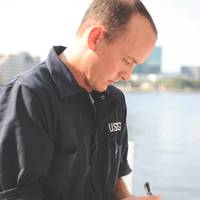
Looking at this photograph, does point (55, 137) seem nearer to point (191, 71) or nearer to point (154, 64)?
point (154, 64)

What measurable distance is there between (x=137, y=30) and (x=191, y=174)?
2462 millimetres

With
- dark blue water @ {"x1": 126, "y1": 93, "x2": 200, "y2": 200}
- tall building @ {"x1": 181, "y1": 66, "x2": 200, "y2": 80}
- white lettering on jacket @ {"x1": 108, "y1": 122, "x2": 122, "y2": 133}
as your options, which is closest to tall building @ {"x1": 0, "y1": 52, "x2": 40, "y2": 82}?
dark blue water @ {"x1": 126, "y1": 93, "x2": 200, "y2": 200}

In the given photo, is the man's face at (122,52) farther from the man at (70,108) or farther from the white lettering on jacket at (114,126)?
the white lettering on jacket at (114,126)

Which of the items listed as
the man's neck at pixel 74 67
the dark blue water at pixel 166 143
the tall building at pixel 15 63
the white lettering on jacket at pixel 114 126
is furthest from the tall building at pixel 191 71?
the man's neck at pixel 74 67

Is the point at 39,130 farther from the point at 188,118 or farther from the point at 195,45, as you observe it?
the point at 195,45

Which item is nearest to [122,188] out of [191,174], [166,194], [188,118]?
[166,194]

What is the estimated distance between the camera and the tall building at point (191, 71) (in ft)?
16.4

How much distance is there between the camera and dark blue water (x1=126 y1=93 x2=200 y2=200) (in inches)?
124

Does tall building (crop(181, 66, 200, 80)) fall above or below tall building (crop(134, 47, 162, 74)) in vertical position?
below

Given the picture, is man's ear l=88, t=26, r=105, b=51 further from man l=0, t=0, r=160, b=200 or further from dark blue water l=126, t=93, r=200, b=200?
dark blue water l=126, t=93, r=200, b=200

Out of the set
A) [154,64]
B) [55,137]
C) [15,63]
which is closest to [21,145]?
[55,137]

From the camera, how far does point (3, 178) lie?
1022 mm

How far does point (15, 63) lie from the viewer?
4.56m

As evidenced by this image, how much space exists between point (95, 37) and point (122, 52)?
0.07 m
